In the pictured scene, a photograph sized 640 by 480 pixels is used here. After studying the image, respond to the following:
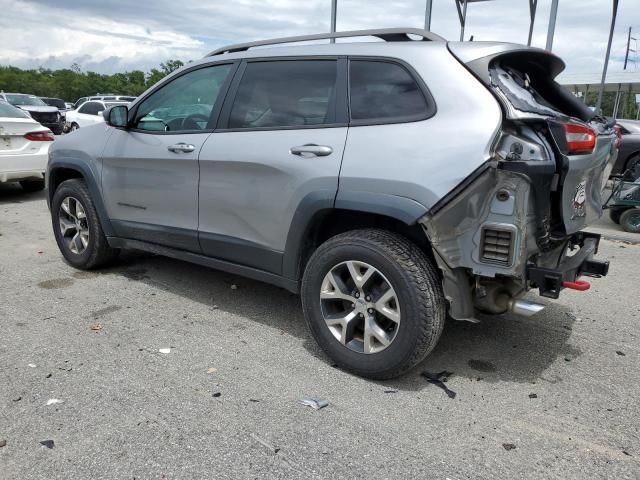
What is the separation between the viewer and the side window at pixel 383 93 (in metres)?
3.14

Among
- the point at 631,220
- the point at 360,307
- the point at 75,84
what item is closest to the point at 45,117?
the point at 631,220

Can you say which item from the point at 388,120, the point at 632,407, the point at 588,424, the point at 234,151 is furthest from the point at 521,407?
the point at 234,151

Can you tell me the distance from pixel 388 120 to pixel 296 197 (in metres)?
0.74

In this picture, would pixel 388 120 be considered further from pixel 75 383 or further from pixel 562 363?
pixel 75 383

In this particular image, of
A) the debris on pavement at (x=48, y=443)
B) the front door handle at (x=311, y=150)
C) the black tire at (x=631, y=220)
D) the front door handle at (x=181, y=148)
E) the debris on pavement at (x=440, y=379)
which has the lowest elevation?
the debris on pavement at (x=48, y=443)

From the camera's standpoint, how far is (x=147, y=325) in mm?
4000

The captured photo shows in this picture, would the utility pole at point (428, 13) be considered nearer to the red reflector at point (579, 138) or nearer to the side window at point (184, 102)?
the side window at point (184, 102)

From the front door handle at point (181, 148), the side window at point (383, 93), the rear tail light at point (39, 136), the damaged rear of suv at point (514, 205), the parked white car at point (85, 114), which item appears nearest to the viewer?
the damaged rear of suv at point (514, 205)

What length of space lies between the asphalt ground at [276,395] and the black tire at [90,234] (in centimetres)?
43

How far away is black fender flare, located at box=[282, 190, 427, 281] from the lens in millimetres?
2977

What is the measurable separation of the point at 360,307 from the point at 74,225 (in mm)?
3290

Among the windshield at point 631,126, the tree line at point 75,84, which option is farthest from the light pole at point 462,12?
the tree line at point 75,84

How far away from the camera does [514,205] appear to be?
9.11ft

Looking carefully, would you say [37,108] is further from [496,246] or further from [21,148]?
[496,246]
